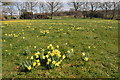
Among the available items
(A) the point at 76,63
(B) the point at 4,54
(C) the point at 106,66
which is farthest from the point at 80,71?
(B) the point at 4,54

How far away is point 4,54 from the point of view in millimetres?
4633

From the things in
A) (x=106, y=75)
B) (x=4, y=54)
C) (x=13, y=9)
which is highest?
(x=13, y=9)

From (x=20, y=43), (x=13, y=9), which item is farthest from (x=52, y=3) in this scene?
(x=20, y=43)

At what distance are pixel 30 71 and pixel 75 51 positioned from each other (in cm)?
220

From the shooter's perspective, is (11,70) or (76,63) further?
(76,63)

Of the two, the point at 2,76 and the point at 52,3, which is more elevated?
the point at 52,3

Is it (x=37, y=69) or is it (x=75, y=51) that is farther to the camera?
(x=75, y=51)

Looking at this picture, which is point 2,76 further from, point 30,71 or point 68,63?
point 68,63

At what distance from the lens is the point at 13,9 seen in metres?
62.9

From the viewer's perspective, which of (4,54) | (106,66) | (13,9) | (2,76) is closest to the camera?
(2,76)

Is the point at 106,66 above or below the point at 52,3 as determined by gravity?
below

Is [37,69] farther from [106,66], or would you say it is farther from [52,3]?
[52,3]

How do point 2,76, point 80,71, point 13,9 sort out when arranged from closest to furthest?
point 2,76 → point 80,71 → point 13,9

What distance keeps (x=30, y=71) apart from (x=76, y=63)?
5.05 feet
